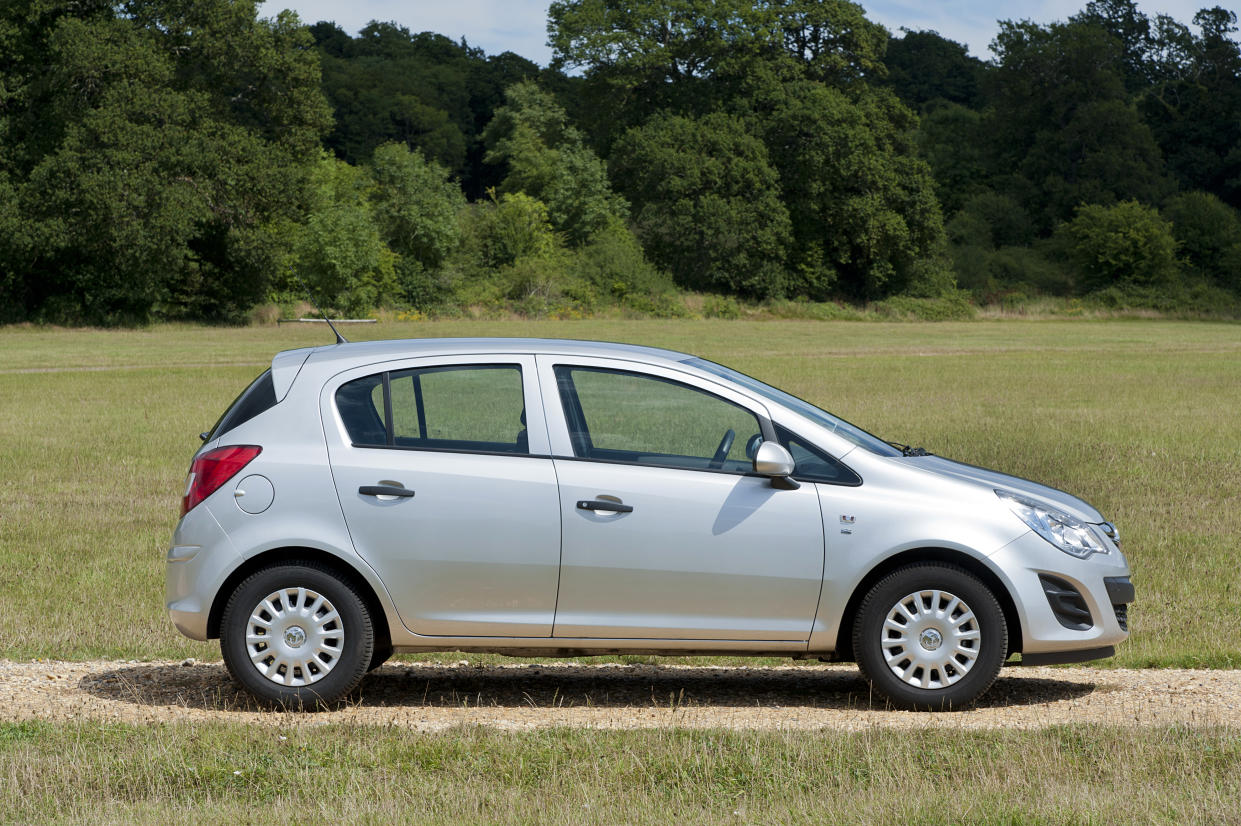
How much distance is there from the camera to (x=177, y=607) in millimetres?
6465

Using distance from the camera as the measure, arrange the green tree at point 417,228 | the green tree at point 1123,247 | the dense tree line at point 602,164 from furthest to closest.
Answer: the green tree at point 1123,247 → the green tree at point 417,228 → the dense tree line at point 602,164

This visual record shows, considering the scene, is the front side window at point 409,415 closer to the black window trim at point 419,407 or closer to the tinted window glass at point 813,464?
the black window trim at point 419,407

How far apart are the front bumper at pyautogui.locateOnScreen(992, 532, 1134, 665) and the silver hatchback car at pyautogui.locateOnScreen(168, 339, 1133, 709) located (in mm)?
10

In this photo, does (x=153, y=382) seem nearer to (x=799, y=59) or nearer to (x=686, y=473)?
(x=686, y=473)

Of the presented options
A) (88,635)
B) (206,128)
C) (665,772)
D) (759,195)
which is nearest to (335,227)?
(206,128)

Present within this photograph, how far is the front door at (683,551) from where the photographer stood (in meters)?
6.32

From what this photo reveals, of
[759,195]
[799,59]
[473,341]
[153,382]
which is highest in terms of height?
[799,59]

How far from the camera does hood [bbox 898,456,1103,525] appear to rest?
6.56 metres

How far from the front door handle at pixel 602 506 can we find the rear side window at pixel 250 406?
1.56m

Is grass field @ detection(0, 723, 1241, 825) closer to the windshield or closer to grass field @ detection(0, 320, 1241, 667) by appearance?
the windshield

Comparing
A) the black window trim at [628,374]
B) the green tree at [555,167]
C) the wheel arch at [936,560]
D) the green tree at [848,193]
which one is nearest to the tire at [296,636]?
the black window trim at [628,374]

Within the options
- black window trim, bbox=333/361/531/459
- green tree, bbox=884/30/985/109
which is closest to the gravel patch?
black window trim, bbox=333/361/531/459

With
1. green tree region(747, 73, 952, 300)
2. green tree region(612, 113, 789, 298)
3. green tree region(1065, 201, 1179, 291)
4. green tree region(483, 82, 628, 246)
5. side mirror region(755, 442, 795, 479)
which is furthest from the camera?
green tree region(1065, 201, 1179, 291)

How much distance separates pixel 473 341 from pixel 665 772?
2.53m
